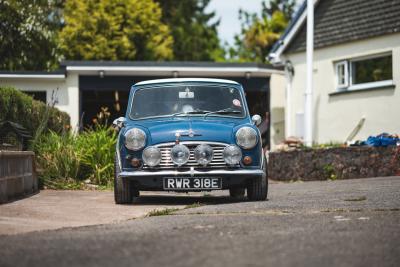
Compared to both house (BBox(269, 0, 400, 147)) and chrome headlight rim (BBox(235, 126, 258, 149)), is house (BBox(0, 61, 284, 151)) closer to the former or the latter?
house (BBox(269, 0, 400, 147))

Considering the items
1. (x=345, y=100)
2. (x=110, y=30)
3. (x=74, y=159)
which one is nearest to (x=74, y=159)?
(x=74, y=159)

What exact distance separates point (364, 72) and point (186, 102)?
11.0m

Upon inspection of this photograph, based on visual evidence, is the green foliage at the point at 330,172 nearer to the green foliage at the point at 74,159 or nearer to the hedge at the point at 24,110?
the green foliage at the point at 74,159

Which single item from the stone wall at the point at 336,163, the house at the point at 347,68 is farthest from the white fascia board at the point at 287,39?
the stone wall at the point at 336,163

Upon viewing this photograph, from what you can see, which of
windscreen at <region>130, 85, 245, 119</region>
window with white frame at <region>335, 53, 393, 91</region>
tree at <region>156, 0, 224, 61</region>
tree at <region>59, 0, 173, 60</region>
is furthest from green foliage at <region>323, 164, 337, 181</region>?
tree at <region>156, 0, 224, 61</region>

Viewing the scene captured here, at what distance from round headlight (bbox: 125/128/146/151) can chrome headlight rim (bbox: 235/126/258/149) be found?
45.0 inches

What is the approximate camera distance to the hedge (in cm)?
1228

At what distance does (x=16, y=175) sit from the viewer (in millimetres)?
10945

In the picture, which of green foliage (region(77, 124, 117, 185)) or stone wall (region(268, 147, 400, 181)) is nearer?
green foliage (region(77, 124, 117, 185))

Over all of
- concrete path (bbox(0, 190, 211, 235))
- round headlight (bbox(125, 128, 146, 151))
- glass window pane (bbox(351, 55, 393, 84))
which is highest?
glass window pane (bbox(351, 55, 393, 84))

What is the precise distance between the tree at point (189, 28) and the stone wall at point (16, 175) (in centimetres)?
3281

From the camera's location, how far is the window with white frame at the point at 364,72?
66.3 ft

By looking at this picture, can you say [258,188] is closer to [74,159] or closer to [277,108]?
[74,159]

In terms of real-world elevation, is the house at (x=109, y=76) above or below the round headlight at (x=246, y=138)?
above
